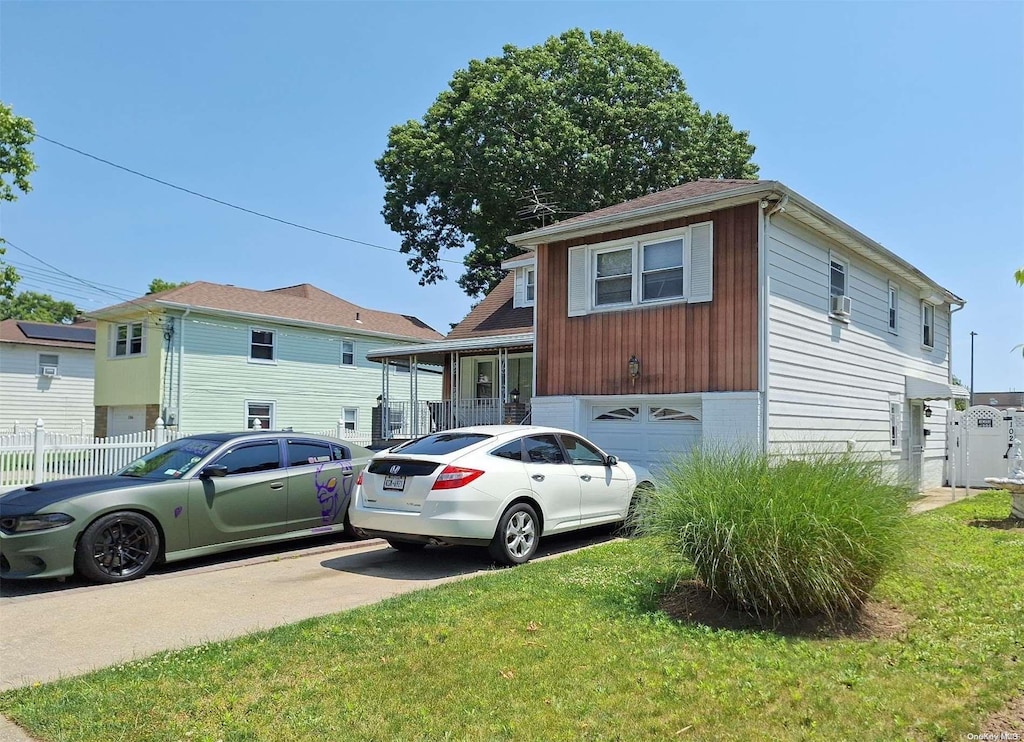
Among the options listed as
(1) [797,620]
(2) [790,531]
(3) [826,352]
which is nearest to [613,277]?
(3) [826,352]

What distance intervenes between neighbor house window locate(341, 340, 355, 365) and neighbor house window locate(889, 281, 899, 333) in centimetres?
1849

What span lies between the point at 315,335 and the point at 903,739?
82.8 feet

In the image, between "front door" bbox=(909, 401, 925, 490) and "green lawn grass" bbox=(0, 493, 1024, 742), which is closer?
"green lawn grass" bbox=(0, 493, 1024, 742)

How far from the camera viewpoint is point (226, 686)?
424 centimetres

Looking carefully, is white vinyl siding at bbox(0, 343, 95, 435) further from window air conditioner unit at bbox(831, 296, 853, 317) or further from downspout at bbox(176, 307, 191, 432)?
window air conditioner unit at bbox(831, 296, 853, 317)

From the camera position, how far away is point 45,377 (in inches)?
1131

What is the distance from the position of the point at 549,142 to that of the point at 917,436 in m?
17.0

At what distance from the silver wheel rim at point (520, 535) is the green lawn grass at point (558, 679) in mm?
1936

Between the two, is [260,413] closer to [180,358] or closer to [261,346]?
[261,346]

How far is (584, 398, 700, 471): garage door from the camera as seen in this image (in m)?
12.5

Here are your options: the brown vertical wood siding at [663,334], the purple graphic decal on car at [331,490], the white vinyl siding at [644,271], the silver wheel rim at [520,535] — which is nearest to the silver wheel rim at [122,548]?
the purple graphic decal on car at [331,490]

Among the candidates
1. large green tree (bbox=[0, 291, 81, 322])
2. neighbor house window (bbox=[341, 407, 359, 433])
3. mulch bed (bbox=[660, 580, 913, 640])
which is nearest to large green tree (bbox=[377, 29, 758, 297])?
neighbor house window (bbox=[341, 407, 359, 433])

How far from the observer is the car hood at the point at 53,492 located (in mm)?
7152

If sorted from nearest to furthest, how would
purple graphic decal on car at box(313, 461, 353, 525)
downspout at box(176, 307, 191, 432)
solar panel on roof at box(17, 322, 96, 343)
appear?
purple graphic decal on car at box(313, 461, 353, 525) < downspout at box(176, 307, 191, 432) < solar panel on roof at box(17, 322, 96, 343)
